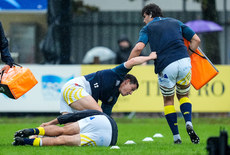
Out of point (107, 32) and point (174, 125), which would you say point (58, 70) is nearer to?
point (107, 32)

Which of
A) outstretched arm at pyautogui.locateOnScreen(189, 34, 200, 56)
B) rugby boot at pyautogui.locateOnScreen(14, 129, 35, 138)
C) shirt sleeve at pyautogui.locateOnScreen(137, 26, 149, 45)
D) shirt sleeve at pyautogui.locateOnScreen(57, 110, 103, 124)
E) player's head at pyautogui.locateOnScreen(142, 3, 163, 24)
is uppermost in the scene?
player's head at pyautogui.locateOnScreen(142, 3, 163, 24)

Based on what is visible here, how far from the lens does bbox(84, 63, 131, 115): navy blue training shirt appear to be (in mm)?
8016

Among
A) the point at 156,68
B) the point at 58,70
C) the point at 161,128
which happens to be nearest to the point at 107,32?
the point at 58,70

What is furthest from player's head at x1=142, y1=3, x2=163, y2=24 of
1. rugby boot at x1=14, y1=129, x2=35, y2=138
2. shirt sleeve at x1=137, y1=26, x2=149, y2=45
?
rugby boot at x1=14, y1=129, x2=35, y2=138

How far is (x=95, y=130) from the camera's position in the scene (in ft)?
23.4

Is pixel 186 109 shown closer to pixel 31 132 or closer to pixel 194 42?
pixel 194 42

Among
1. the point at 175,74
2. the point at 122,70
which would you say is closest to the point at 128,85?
the point at 122,70

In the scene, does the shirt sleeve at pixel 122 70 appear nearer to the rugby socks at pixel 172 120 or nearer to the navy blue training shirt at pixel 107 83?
the navy blue training shirt at pixel 107 83

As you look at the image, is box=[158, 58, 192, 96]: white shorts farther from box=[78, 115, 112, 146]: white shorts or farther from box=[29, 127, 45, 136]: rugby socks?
box=[29, 127, 45, 136]: rugby socks

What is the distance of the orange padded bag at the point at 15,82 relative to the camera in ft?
25.8

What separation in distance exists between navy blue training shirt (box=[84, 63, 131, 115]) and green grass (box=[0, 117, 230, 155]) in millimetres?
717

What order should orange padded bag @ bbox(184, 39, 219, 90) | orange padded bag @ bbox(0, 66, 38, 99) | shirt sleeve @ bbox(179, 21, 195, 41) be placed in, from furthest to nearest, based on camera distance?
orange padded bag @ bbox(184, 39, 219, 90)
shirt sleeve @ bbox(179, 21, 195, 41)
orange padded bag @ bbox(0, 66, 38, 99)

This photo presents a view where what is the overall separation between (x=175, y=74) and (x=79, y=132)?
170 cm

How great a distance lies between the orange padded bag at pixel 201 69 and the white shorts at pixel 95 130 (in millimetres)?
2049
